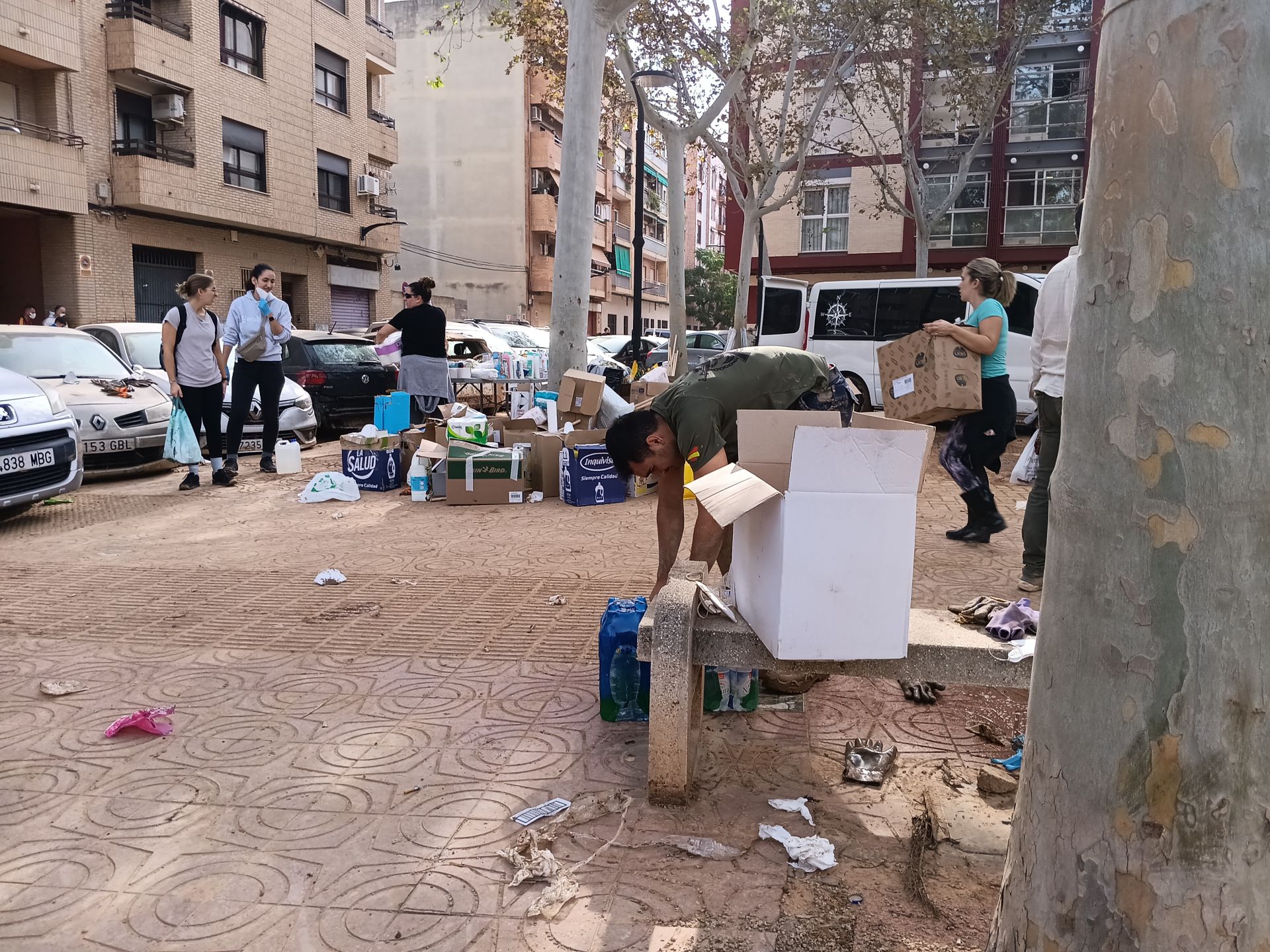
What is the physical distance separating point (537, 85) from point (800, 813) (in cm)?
3812

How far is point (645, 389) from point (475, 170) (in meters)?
27.9

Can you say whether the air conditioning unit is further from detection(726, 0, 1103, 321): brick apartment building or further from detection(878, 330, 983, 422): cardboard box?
detection(878, 330, 983, 422): cardboard box

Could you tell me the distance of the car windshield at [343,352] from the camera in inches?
497

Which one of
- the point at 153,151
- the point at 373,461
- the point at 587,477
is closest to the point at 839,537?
the point at 587,477

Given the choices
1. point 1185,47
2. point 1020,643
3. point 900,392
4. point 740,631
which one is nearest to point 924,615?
point 1020,643

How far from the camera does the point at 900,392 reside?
5.48m

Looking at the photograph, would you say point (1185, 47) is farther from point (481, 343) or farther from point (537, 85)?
point (537, 85)

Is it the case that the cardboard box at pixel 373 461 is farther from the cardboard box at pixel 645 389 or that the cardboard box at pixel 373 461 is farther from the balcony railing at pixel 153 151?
the balcony railing at pixel 153 151

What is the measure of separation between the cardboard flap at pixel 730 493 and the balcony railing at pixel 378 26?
30548mm

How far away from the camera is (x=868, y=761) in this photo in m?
3.12

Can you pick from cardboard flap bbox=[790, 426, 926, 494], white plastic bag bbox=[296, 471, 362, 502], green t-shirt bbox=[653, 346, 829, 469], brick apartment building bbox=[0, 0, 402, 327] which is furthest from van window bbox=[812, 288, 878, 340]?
brick apartment building bbox=[0, 0, 402, 327]

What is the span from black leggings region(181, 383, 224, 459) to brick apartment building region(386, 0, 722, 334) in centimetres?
2822

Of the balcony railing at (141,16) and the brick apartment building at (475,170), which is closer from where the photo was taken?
the balcony railing at (141,16)

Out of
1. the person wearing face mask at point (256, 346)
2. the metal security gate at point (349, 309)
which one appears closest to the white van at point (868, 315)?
the person wearing face mask at point (256, 346)
